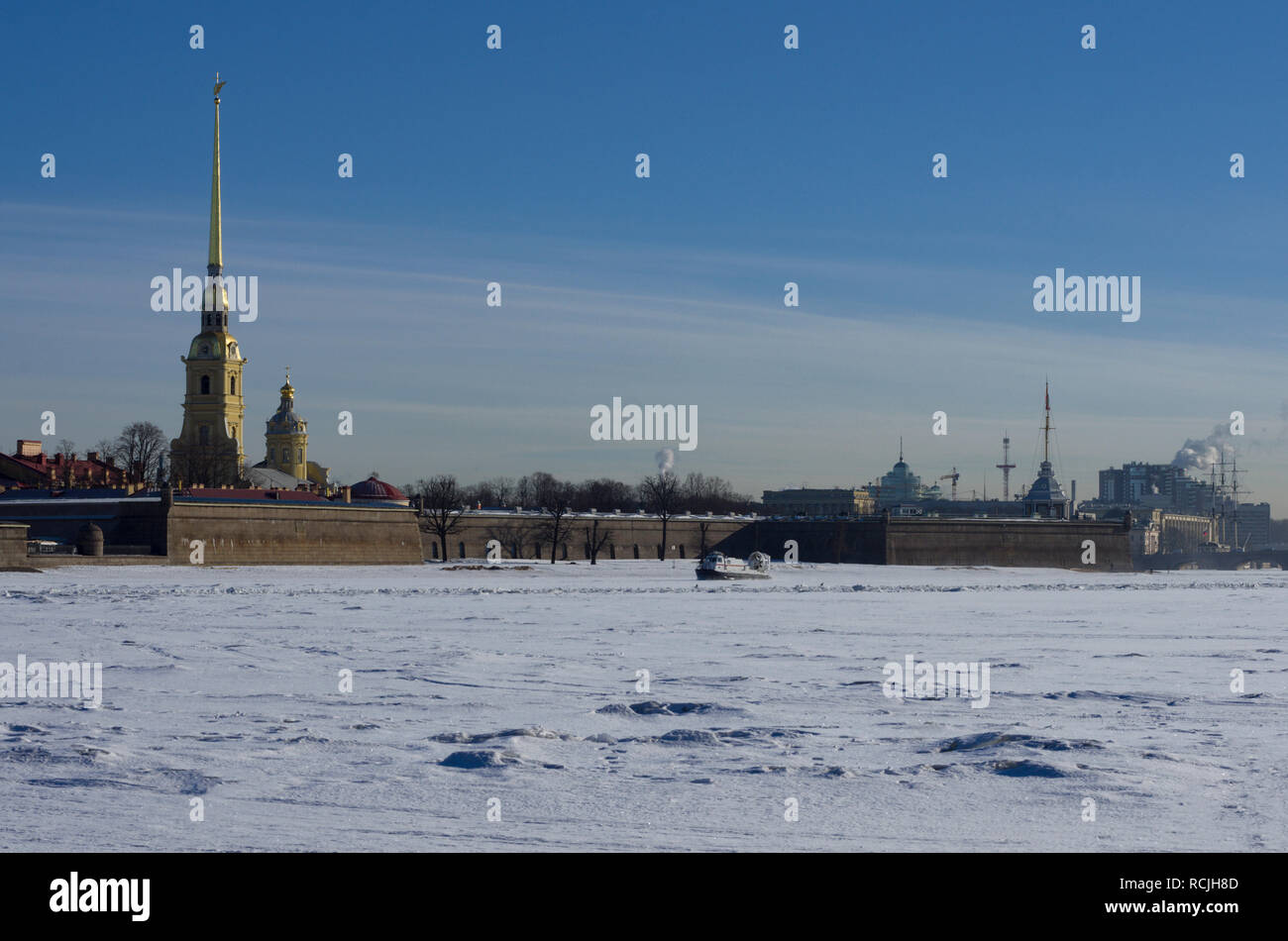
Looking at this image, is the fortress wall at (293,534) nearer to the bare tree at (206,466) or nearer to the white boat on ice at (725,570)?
the bare tree at (206,466)

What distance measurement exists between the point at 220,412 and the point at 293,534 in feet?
120

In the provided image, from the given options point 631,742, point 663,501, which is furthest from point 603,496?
point 631,742

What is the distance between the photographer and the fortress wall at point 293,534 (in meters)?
68.9

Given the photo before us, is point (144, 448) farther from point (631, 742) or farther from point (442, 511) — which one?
point (631, 742)

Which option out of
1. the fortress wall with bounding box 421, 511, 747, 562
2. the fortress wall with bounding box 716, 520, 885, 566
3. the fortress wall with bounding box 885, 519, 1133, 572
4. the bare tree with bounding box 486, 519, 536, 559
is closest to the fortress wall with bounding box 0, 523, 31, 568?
the fortress wall with bounding box 421, 511, 747, 562

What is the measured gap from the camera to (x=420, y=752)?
1288cm

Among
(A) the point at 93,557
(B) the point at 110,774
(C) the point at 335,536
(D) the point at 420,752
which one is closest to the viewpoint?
(B) the point at 110,774

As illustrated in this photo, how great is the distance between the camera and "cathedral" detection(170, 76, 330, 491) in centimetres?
10525

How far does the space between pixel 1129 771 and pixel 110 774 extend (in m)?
7.86

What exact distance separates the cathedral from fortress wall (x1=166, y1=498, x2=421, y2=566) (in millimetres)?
22250

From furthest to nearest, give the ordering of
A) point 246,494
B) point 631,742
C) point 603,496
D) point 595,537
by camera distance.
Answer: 1. point 603,496
2. point 595,537
3. point 246,494
4. point 631,742

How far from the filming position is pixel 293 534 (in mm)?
76250
